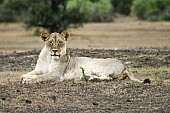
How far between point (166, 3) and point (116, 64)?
38206 mm

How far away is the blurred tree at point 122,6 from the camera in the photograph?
78906 millimetres

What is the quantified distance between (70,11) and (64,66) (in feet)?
92.2

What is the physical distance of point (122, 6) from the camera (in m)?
80.7

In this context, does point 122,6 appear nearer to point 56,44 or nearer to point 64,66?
point 64,66

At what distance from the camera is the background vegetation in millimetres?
40250

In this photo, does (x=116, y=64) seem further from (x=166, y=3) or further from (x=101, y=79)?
(x=166, y=3)

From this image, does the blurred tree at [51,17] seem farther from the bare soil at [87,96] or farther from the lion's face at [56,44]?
the lion's face at [56,44]

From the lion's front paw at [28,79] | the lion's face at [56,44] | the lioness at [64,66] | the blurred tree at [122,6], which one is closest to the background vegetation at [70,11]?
the blurred tree at [122,6]

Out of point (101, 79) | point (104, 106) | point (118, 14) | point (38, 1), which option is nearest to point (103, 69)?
point (101, 79)

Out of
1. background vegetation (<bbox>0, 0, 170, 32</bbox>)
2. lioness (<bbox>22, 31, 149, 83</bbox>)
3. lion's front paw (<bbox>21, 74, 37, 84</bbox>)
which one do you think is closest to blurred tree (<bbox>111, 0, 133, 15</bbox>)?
background vegetation (<bbox>0, 0, 170, 32</bbox>)

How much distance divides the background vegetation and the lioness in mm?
26860

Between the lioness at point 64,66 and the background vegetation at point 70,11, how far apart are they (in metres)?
26.9

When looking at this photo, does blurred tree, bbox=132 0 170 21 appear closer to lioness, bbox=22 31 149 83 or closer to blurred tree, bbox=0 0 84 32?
blurred tree, bbox=0 0 84 32

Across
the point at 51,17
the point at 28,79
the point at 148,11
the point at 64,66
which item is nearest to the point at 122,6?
the point at 148,11
